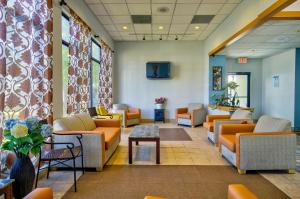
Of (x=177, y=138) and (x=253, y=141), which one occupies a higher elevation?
(x=253, y=141)

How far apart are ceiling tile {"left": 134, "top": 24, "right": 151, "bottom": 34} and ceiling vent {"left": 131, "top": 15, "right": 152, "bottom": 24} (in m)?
0.29

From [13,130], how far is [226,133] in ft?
12.2

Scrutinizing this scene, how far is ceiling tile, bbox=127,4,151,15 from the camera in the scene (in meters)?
5.40

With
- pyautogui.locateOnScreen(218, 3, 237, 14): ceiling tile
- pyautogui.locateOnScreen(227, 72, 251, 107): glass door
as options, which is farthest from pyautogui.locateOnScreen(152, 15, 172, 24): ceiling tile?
pyautogui.locateOnScreen(227, 72, 251, 107): glass door

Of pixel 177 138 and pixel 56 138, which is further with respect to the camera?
pixel 177 138

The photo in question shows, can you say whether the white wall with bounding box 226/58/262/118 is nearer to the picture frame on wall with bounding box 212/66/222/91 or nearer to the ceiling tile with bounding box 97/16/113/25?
the picture frame on wall with bounding box 212/66/222/91

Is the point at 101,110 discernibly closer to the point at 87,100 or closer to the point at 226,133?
the point at 87,100

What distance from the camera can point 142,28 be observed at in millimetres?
7336

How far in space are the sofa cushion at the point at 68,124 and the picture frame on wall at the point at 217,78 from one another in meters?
5.62

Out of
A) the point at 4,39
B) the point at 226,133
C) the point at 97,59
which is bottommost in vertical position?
the point at 226,133

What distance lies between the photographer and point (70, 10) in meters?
4.33

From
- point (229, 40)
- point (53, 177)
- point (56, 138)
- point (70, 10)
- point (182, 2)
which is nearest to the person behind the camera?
point (53, 177)

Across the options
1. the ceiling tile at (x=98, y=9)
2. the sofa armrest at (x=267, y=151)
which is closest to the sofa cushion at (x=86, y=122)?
the ceiling tile at (x=98, y=9)

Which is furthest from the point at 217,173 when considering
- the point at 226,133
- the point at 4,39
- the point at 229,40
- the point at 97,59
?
the point at 97,59
